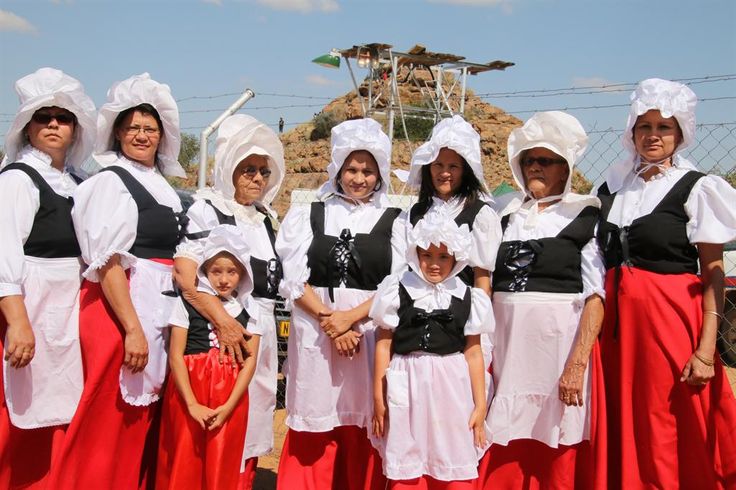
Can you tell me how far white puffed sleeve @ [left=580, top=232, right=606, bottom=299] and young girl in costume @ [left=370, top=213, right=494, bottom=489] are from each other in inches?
21.9

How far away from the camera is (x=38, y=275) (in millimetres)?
3611

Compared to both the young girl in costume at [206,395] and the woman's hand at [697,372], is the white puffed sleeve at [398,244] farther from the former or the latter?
the woman's hand at [697,372]

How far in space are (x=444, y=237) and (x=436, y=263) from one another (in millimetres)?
147

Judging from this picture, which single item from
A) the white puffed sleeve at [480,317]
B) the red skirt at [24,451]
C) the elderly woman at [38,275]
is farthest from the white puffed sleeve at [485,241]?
the red skirt at [24,451]

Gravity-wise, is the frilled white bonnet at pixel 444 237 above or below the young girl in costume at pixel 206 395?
above

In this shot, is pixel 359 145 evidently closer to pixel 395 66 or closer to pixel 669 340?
pixel 669 340

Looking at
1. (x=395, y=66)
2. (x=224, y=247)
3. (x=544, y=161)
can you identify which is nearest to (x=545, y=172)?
(x=544, y=161)

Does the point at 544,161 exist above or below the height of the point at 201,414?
above

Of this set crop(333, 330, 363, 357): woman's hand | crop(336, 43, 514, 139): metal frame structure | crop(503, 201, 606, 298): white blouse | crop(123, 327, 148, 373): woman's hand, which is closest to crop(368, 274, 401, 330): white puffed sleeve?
crop(333, 330, 363, 357): woman's hand

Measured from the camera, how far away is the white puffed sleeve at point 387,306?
3541 mm

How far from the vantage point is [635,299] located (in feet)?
12.1

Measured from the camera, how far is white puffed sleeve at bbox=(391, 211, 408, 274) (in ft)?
12.9

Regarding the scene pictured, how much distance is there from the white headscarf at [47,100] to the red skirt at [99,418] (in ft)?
2.62

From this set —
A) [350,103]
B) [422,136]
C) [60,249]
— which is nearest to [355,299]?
[60,249]
